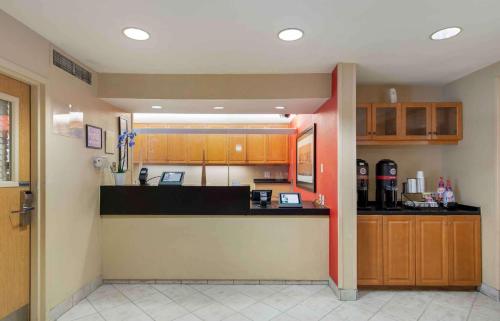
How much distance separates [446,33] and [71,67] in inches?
130

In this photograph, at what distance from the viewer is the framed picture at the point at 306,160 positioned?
3.71 metres

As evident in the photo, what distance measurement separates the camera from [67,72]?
2572 mm

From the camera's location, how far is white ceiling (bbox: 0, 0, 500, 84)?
1808 millimetres

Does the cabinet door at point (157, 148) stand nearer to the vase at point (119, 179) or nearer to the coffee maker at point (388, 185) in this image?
the vase at point (119, 179)

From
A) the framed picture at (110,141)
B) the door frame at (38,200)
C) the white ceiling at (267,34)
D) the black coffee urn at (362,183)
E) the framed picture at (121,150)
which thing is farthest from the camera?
the framed picture at (121,150)

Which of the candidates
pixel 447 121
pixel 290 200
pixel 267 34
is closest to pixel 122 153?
pixel 290 200

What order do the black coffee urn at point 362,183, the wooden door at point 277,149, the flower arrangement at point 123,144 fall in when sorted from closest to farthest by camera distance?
the black coffee urn at point 362,183, the flower arrangement at point 123,144, the wooden door at point 277,149

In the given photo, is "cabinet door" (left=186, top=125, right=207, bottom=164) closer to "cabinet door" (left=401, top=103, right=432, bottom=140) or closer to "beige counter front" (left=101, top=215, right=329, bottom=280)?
"beige counter front" (left=101, top=215, right=329, bottom=280)

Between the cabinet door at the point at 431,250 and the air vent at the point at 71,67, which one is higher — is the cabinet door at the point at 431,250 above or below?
below

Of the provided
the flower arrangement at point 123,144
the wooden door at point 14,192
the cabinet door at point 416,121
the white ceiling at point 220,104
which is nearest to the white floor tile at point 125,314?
the wooden door at point 14,192

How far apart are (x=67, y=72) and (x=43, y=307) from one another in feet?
6.83

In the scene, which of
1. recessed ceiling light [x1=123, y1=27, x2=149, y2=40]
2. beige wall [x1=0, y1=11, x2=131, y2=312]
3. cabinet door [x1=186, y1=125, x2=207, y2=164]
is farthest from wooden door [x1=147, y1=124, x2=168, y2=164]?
recessed ceiling light [x1=123, y1=27, x2=149, y2=40]

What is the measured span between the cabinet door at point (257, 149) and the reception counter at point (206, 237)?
2688 mm

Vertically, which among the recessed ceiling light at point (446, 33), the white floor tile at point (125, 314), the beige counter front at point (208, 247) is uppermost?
the recessed ceiling light at point (446, 33)
